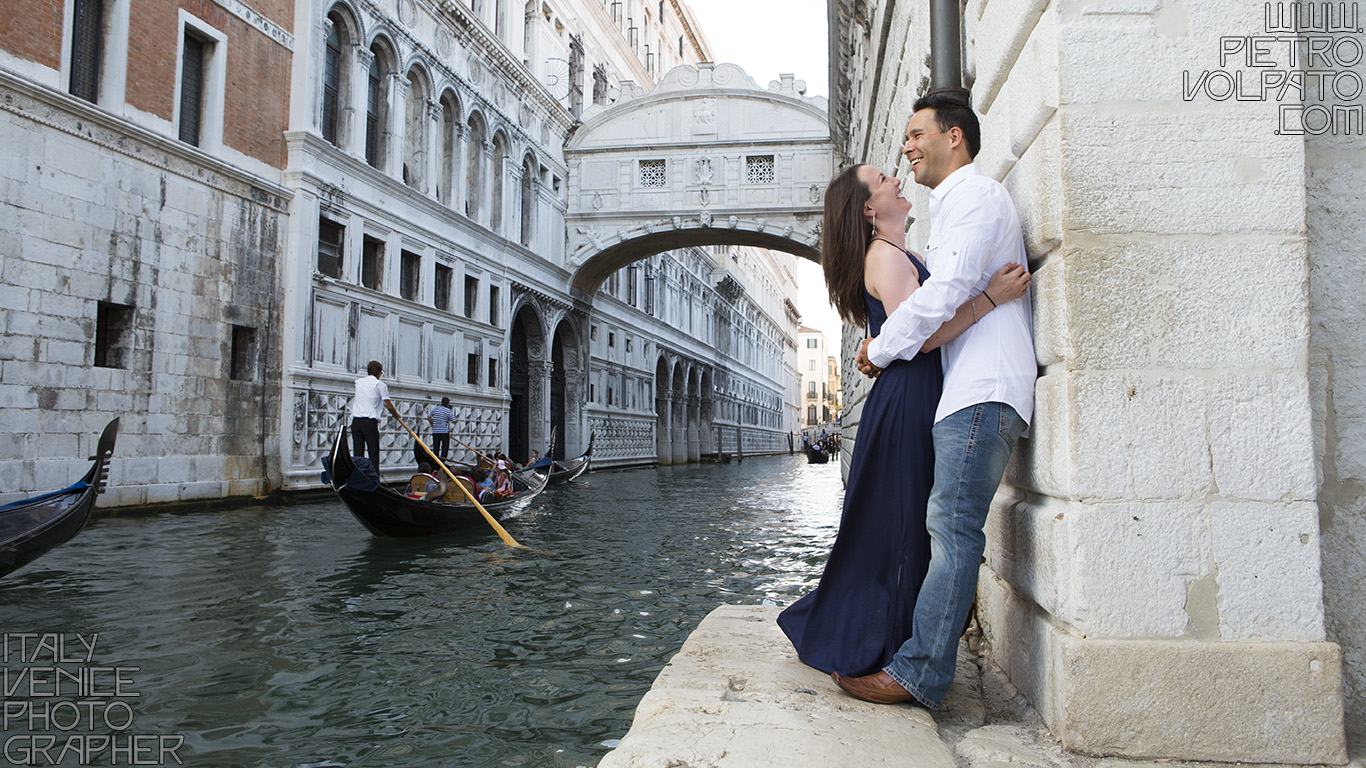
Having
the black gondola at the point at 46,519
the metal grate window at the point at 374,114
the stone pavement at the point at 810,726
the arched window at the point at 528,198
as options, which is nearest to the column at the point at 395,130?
the metal grate window at the point at 374,114

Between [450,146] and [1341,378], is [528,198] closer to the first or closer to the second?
[450,146]

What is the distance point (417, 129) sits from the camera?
13.8 metres

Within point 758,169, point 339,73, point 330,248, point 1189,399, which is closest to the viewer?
point 1189,399

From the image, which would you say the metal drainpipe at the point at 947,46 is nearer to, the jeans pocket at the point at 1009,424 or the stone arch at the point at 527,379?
the jeans pocket at the point at 1009,424

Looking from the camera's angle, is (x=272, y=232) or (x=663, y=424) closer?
(x=272, y=232)

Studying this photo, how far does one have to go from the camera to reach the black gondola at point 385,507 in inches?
251

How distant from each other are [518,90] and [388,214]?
5636mm

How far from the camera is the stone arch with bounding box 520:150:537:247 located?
17625 millimetres

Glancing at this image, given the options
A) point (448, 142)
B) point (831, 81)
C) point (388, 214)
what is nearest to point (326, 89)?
point (388, 214)

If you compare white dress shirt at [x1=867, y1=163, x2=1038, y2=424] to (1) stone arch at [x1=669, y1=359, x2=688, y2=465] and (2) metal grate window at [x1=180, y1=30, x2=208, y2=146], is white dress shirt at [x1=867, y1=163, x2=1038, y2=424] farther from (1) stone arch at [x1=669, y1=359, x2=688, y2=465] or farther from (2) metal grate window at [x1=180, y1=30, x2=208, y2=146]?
(1) stone arch at [x1=669, y1=359, x2=688, y2=465]

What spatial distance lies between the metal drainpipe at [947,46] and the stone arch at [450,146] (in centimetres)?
1300

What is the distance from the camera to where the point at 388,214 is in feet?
41.3

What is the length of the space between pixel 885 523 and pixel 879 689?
37 cm

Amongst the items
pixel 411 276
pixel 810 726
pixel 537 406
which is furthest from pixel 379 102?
pixel 810 726
